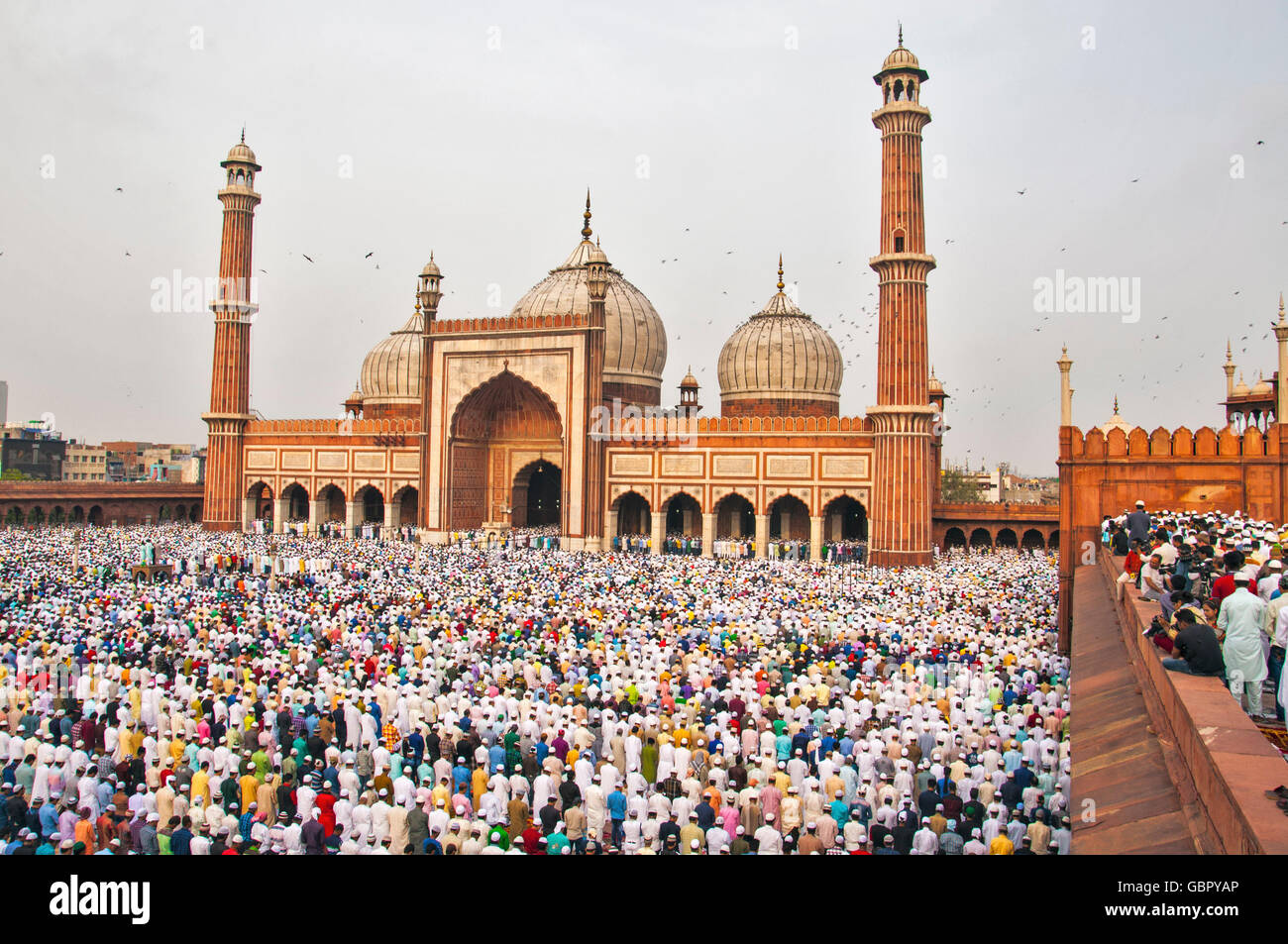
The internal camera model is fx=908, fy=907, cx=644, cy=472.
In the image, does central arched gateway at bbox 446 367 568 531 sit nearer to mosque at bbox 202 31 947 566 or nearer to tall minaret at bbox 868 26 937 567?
mosque at bbox 202 31 947 566

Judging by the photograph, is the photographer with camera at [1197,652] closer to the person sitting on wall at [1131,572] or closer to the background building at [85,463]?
the person sitting on wall at [1131,572]

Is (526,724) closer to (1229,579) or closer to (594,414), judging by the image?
(1229,579)

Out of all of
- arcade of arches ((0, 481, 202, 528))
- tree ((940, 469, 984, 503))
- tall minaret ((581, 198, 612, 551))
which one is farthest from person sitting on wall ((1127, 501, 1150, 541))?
tree ((940, 469, 984, 503))

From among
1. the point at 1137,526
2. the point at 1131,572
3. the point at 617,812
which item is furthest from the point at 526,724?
the point at 1137,526

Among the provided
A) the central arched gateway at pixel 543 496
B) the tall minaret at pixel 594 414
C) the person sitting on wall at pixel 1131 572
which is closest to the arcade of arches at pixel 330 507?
the central arched gateway at pixel 543 496
